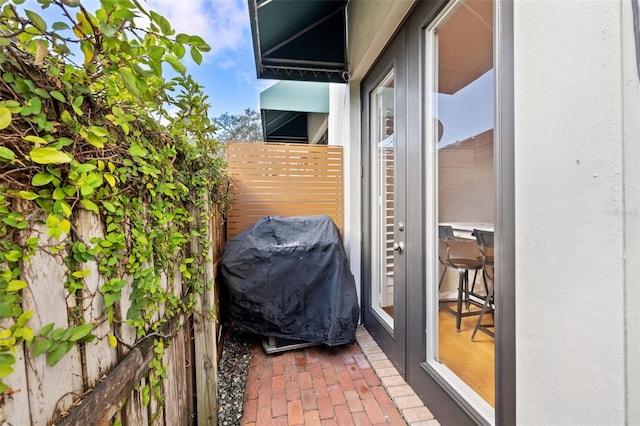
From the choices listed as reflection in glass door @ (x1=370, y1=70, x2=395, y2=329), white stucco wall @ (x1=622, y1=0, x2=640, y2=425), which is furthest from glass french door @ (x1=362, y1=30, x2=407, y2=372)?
white stucco wall @ (x1=622, y1=0, x2=640, y2=425)

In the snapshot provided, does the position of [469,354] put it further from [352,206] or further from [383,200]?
[352,206]

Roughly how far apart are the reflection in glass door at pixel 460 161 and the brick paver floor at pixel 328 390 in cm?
42

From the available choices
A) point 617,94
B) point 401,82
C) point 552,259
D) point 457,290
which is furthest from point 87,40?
point 457,290

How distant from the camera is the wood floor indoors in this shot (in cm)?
152

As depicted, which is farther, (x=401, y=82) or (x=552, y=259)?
(x=401, y=82)

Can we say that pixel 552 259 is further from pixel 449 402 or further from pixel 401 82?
pixel 401 82

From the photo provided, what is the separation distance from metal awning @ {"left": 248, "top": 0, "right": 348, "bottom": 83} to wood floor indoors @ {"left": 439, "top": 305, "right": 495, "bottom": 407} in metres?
2.80

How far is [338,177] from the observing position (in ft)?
10.7

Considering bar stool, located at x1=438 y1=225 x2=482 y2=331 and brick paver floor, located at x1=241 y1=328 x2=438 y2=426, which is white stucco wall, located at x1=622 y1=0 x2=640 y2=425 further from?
bar stool, located at x1=438 y1=225 x2=482 y2=331

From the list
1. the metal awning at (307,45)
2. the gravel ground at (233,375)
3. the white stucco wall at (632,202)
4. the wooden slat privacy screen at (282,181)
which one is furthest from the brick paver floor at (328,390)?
the metal awning at (307,45)

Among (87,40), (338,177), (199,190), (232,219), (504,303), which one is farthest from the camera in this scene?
(338,177)

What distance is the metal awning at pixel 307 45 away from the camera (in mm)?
2754

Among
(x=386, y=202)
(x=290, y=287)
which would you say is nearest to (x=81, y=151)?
(x=290, y=287)

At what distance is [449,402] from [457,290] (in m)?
1.05
